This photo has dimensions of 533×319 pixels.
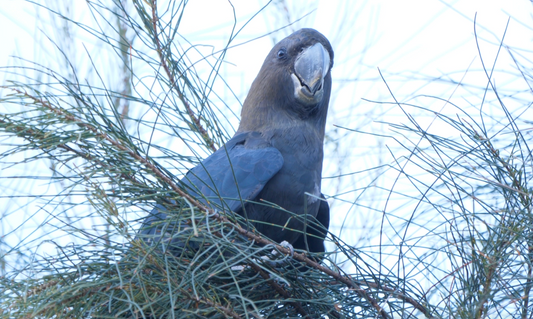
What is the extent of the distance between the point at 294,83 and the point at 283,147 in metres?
0.38

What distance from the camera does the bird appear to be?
261 centimetres

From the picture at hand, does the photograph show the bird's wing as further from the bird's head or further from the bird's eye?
the bird's eye

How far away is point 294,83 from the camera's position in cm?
299

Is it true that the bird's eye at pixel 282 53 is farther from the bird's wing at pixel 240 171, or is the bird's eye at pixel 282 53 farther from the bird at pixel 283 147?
the bird's wing at pixel 240 171

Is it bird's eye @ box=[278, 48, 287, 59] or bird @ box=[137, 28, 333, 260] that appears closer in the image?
bird @ box=[137, 28, 333, 260]

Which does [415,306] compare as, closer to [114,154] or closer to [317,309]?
[317,309]

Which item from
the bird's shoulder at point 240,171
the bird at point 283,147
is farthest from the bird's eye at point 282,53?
the bird's shoulder at point 240,171

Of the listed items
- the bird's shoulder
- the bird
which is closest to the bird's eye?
the bird

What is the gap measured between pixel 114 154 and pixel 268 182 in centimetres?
122

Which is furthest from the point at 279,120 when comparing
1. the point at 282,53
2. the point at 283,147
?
the point at 282,53

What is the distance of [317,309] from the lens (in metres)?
1.77

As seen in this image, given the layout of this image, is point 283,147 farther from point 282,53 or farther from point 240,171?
point 282,53

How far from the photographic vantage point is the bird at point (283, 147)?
2605mm

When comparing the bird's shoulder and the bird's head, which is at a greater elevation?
the bird's head
